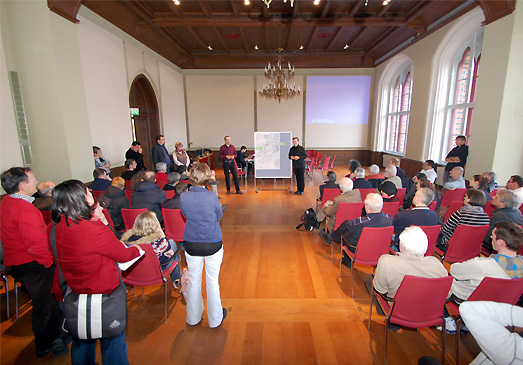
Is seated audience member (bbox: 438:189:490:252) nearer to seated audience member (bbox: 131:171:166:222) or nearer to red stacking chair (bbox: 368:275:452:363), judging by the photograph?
red stacking chair (bbox: 368:275:452:363)

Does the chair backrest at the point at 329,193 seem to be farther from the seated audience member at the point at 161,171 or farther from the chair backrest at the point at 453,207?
the seated audience member at the point at 161,171

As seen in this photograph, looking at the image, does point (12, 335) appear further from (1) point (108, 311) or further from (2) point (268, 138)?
(2) point (268, 138)

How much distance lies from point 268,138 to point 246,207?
97.1 inches

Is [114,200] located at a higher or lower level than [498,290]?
higher

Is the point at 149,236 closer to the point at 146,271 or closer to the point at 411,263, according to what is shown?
the point at 146,271

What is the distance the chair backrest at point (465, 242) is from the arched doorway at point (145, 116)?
884cm

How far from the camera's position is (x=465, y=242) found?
2861 mm

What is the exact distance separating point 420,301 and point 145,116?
9.66 meters

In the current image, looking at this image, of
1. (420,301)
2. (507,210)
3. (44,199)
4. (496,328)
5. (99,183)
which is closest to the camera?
(496,328)

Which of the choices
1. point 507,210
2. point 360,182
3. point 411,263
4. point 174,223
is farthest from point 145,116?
point 507,210

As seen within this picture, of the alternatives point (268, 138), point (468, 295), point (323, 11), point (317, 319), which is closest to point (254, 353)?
point (317, 319)

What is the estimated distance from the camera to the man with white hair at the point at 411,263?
2.00 metres

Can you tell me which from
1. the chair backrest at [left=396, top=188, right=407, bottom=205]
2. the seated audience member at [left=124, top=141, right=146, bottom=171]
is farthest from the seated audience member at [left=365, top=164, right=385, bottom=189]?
the seated audience member at [left=124, top=141, right=146, bottom=171]

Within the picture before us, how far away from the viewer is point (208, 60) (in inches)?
479
